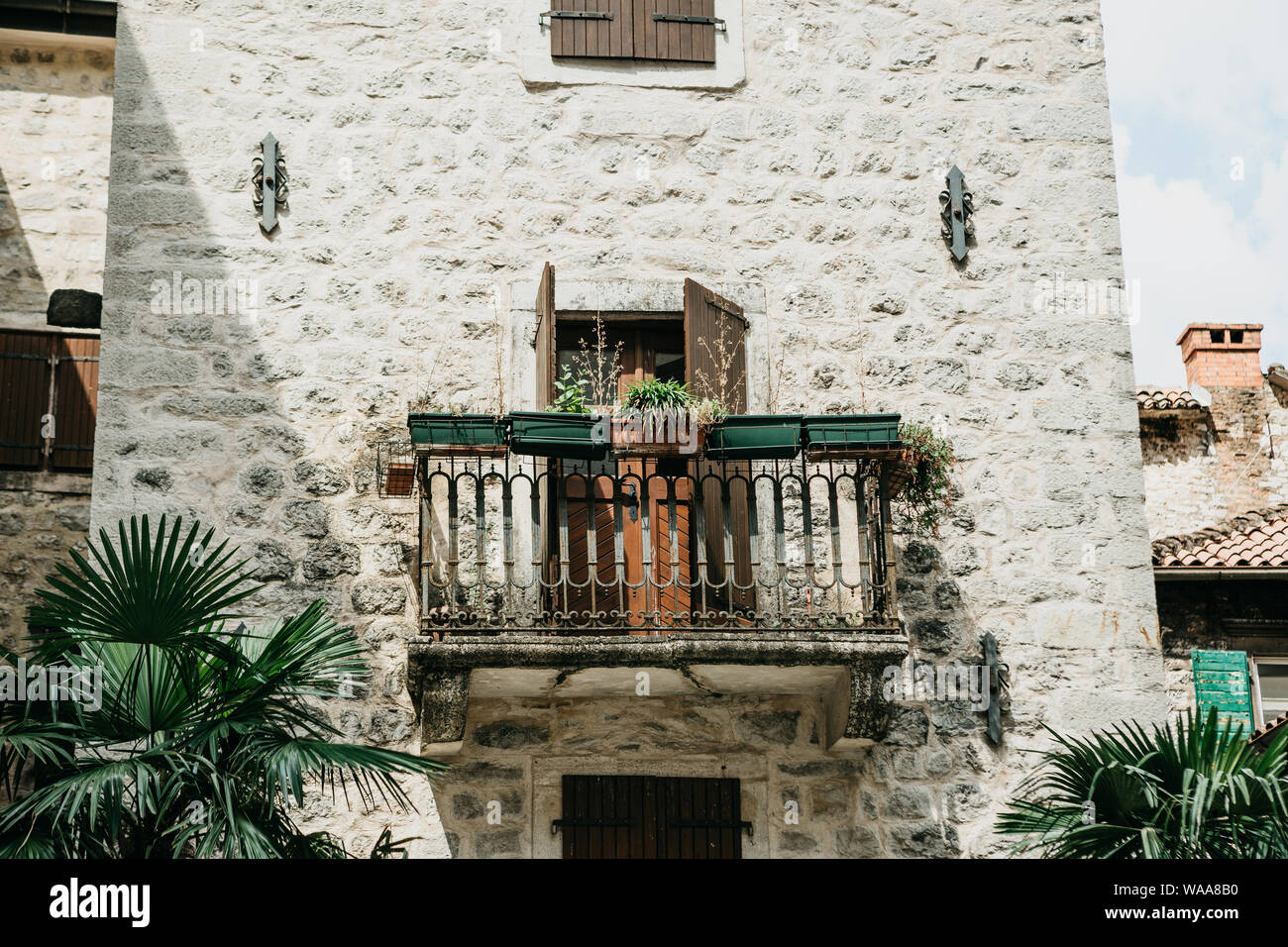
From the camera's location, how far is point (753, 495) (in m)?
7.98

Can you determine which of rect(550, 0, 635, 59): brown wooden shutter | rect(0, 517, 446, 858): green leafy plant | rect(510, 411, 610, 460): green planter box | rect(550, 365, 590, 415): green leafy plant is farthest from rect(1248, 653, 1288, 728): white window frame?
rect(0, 517, 446, 858): green leafy plant

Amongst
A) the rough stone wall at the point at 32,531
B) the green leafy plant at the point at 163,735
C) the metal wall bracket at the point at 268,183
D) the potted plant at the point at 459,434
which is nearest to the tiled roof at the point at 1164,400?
the potted plant at the point at 459,434

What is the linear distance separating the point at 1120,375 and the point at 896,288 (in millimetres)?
1325

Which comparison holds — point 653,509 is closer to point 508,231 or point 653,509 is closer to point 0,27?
point 508,231

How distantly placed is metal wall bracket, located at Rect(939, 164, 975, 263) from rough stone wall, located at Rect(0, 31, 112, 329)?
17.4ft

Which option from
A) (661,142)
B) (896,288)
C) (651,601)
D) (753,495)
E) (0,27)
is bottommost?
(651,601)

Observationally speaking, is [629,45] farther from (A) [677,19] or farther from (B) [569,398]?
(B) [569,398]

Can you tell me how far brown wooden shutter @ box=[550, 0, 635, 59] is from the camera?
9.23 meters

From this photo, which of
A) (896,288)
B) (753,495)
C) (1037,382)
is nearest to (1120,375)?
(1037,382)

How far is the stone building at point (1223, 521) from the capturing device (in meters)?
11.3

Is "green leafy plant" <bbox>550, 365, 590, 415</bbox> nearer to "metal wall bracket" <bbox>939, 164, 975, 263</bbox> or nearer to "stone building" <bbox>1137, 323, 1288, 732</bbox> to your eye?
"metal wall bracket" <bbox>939, 164, 975, 263</bbox>

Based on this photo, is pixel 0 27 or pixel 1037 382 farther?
pixel 0 27

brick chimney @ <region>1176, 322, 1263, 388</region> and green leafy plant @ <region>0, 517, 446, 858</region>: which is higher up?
brick chimney @ <region>1176, 322, 1263, 388</region>
